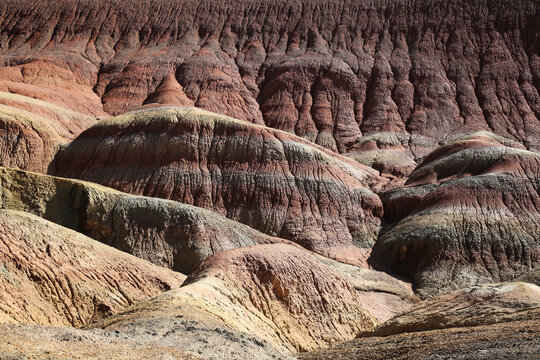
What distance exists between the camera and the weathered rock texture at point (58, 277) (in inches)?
907

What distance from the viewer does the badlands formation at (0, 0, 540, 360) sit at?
22.0m

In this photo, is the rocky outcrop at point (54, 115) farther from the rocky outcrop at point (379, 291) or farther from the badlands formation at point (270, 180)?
the rocky outcrop at point (379, 291)

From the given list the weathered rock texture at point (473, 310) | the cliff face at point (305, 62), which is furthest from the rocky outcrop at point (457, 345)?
the cliff face at point (305, 62)

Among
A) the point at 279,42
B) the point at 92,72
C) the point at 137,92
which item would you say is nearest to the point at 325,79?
the point at 279,42

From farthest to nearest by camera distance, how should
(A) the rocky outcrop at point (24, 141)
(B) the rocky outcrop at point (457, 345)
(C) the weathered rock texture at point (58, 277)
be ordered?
(A) the rocky outcrop at point (24, 141), (C) the weathered rock texture at point (58, 277), (B) the rocky outcrop at point (457, 345)

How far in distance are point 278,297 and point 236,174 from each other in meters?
32.3

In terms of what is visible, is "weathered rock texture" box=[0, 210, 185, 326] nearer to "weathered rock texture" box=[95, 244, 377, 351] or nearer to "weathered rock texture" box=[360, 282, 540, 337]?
"weathered rock texture" box=[95, 244, 377, 351]

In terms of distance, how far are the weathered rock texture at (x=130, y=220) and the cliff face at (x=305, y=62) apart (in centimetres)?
4003

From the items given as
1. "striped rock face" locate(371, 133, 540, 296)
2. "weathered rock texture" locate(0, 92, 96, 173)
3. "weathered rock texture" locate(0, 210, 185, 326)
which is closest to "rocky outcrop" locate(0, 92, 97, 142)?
"weathered rock texture" locate(0, 92, 96, 173)

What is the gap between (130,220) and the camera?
4328 cm

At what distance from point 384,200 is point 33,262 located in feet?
135

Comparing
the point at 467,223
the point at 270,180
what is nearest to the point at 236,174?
the point at 270,180

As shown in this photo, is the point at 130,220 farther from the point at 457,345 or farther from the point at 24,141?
the point at 457,345

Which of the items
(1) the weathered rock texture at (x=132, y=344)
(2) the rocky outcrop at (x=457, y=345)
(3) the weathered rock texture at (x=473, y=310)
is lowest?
(1) the weathered rock texture at (x=132, y=344)
